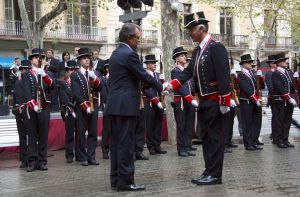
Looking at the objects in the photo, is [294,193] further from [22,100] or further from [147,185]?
[22,100]

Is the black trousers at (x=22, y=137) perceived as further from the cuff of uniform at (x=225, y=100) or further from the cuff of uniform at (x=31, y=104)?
the cuff of uniform at (x=225, y=100)

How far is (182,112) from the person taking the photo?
12125 mm

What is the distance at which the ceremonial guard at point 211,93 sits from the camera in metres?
7.96

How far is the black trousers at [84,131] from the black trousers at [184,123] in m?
2.00

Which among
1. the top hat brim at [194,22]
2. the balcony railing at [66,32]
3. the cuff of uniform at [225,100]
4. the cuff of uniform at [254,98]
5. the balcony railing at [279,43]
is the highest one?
the balcony railing at [66,32]

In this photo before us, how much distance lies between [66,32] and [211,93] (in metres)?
29.0

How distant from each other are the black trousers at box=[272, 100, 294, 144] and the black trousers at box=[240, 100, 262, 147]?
592mm

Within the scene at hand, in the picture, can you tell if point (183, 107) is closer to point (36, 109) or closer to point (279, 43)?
point (36, 109)

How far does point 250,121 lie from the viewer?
12820 millimetres

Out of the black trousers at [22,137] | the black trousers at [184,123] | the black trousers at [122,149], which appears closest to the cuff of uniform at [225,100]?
the black trousers at [122,149]

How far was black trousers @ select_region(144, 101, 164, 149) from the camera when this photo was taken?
485 inches

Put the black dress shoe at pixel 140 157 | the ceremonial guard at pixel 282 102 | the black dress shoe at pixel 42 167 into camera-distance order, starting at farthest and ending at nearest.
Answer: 1. the ceremonial guard at pixel 282 102
2. the black dress shoe at pixel 140 157
3. the black dress shoe at pixel 42 167

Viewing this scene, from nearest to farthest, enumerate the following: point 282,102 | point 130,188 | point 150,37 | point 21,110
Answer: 1. point 130,188
2. point 21,110
3. point 282,102
4. point 150,37


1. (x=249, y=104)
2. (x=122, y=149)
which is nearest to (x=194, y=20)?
(x=122, y=149)
